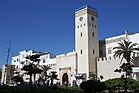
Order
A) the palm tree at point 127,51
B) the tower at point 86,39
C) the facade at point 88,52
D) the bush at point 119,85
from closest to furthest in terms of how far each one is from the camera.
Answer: the bush at point 119,85, the palm tree at point 127,51, the facade at point 88,52, the tower at point 86,39

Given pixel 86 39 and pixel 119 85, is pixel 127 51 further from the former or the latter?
pixel 119 85

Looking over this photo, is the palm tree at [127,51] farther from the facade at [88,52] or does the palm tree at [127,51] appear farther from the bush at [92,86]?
the bush at [92,86]

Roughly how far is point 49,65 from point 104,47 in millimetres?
17593

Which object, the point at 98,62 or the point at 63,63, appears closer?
the point at 98,62

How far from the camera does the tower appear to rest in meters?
54.1

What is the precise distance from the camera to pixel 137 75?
4588cm

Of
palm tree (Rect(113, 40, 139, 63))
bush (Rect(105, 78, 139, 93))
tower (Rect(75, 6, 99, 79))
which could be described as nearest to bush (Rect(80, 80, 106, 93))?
bush (Rect(105, 78, 139, 93))

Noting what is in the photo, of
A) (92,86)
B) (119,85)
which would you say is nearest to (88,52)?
(119,85)

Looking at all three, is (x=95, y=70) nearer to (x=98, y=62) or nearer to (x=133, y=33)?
(x=98, y=62)

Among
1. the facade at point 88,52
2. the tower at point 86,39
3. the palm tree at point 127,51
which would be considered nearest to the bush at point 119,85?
the palm tree at point 127,51

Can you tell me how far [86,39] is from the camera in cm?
5509

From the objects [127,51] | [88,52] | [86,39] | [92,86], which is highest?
[86,39]

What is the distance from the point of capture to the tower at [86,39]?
178 ft

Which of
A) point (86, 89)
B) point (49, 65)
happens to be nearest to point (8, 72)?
point (49, 65)
